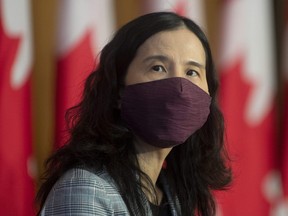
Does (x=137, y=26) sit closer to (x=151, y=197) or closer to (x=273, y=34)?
(x=151, y=197)

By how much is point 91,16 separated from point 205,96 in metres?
0.59

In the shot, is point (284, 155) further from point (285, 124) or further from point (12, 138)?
point (12, 138)

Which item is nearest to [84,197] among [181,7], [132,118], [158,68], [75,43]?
[132,118]

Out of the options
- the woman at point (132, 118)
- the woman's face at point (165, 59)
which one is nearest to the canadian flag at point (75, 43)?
the woman at point (132, 118)

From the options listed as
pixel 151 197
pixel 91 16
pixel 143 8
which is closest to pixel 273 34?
pixel 143 8

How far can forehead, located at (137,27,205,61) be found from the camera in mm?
1147

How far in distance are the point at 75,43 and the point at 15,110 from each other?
26cm

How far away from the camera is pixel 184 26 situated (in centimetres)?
120

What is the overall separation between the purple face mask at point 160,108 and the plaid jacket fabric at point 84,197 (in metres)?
0.12

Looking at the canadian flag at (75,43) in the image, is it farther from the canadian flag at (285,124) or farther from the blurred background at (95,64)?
the canadian flag at (285,124)

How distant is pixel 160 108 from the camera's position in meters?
1.13

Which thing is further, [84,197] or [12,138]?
[12,138]

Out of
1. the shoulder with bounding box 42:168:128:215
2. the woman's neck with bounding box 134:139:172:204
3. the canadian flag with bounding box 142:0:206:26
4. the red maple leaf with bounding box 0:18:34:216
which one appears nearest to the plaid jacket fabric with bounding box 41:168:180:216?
the shoulder with bounding box 42:168:128:215

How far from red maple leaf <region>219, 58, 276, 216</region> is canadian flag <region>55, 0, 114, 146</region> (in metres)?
0.42
